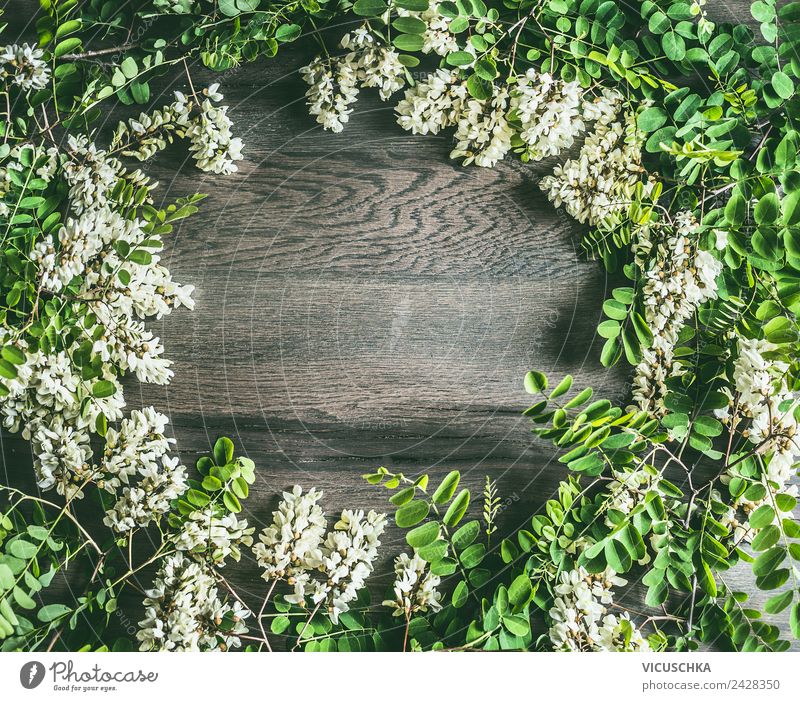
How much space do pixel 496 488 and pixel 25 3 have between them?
4.40 ft

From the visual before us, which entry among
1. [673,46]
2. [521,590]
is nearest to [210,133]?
[673,46]

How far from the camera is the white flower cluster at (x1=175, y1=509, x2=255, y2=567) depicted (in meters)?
0.92

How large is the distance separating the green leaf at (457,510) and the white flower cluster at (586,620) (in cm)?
21

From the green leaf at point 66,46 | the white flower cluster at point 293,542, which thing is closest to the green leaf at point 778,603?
the white flower cluster at point 293,542

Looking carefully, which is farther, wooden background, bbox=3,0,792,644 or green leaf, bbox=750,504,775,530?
wooden background, bbox=3,0,792,644

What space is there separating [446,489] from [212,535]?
43 centimetres

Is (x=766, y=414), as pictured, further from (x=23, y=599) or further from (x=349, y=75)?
(x=23, y=599)

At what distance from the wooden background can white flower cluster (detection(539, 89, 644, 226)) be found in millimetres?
44

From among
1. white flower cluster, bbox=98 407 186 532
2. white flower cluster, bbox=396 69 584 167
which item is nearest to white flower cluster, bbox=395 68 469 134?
white flower cluster, bbox=396 69 584 167

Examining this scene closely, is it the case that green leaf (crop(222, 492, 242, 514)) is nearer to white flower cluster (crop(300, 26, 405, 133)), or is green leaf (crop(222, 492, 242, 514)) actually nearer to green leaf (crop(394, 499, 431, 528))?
green leaf (crop(394, 499, 431, 528))

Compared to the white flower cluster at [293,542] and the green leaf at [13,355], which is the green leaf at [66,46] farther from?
the white flower cluster at [293,542]
